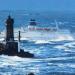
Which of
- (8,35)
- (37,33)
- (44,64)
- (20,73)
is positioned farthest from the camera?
(37,33)

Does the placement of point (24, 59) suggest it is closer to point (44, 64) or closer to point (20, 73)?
point (44, 64)

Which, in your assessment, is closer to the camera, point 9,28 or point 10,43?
point 10,43

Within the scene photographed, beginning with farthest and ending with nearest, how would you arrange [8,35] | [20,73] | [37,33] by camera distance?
1. [37,33]
2. [8,35]
3. [20,73]

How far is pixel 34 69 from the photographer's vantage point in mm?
54125

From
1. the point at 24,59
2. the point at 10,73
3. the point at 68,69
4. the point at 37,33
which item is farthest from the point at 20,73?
the point at 37,33

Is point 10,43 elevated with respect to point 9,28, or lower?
lower

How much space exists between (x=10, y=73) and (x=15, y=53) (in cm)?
899

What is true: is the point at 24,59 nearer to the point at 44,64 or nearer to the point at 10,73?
the point at 44,64

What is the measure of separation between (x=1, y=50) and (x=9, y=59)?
1.75 meters

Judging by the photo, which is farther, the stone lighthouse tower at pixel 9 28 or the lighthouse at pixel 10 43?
the stone lighthouse tower at pixel 9 28

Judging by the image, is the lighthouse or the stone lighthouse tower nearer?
the lighthouse

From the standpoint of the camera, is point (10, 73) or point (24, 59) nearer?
point (10, 73)

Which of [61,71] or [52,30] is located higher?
[52,30]

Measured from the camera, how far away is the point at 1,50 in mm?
61375
